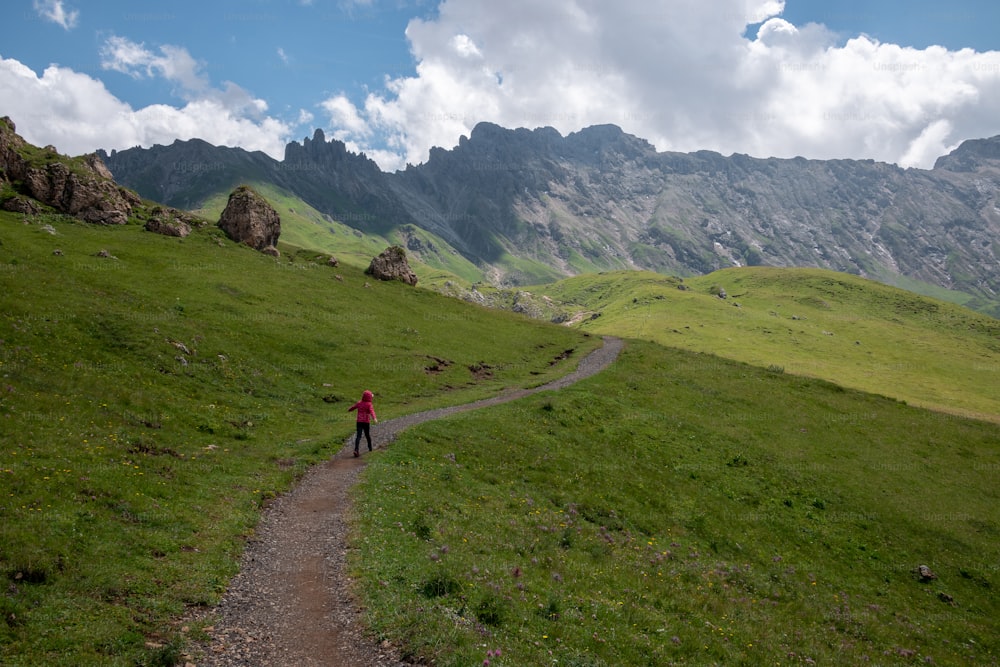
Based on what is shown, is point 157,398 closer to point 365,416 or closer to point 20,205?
point 365,416

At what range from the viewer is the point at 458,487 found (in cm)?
2603

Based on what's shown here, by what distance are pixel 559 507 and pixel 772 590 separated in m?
10.7

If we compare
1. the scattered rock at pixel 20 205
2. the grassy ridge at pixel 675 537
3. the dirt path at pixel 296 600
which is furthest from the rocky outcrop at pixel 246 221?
the dirt path at pixel 296 600

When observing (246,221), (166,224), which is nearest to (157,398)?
(166,224)

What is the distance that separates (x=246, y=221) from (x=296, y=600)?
269 feet

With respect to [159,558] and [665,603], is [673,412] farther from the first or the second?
[159,558]

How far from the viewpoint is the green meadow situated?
46.1 ft

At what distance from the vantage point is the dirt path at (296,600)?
39.4 ft

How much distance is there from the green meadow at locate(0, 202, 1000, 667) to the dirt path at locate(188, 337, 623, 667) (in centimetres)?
61

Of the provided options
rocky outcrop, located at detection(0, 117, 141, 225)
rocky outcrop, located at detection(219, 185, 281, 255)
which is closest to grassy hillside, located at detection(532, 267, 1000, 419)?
rocky outcrop, located at detection(219, 185, 281, 255)

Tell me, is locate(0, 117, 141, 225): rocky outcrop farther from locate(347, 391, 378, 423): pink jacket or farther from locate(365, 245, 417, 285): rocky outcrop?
locate(347, 391, 378, 423): pink jacket

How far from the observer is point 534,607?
15.5 m

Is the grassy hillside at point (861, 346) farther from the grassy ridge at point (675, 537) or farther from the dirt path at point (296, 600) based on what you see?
the dirt path at point (296, 600)

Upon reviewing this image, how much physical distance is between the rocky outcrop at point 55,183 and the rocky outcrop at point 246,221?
14.7 metres
